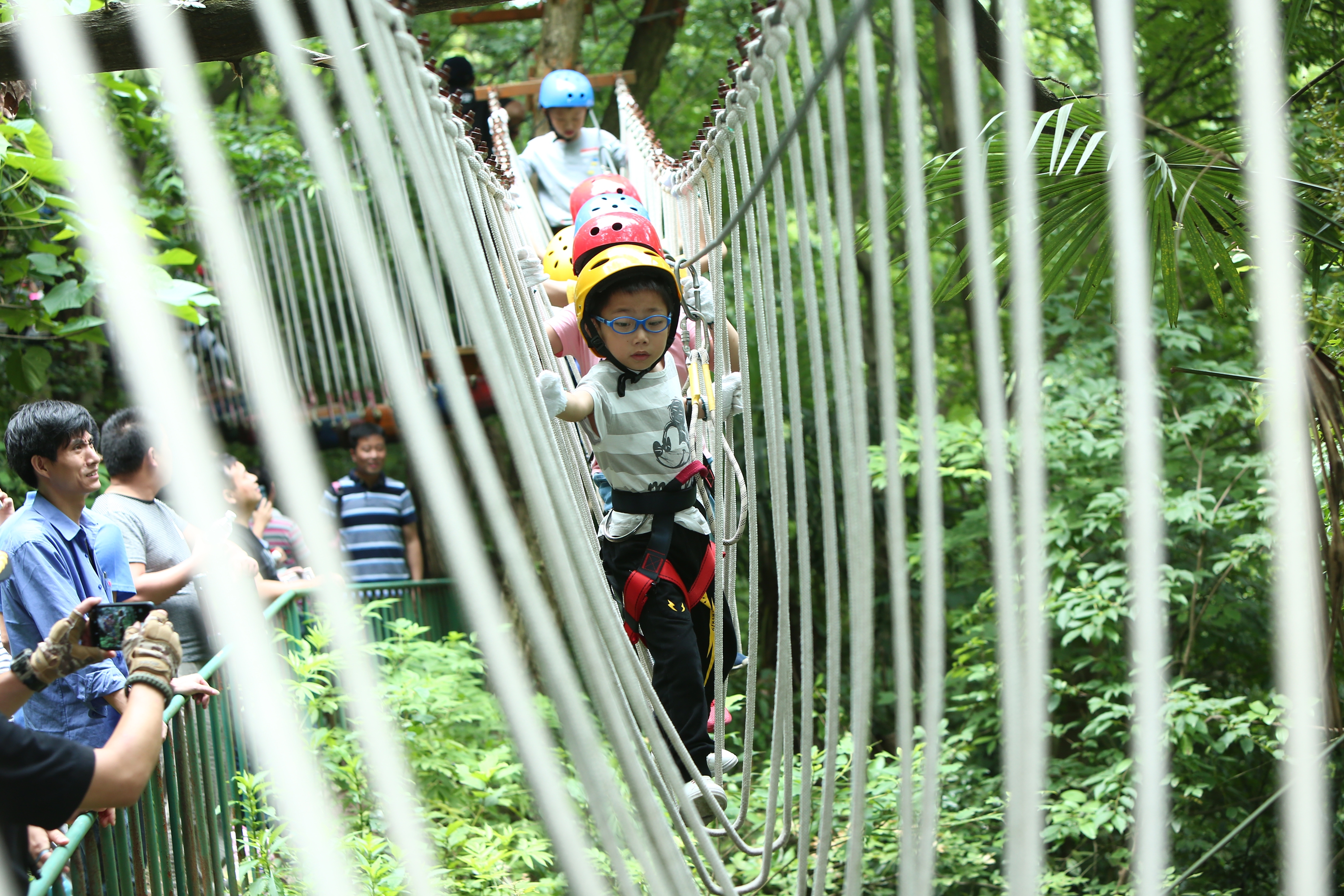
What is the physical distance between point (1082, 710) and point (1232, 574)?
943mm

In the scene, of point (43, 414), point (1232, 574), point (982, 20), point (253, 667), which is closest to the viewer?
point (253, 667)

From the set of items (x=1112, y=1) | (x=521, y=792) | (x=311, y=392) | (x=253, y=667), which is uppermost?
(x=311, y=392)

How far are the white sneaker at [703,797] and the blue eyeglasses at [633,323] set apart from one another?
0.85 meters

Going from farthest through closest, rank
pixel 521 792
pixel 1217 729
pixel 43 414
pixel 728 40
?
pixel 728 40
pixel 1217 729
pixel 521 792
pixel 43 414

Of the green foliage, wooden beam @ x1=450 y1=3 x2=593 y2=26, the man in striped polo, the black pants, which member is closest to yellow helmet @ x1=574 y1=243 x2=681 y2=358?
the black pants

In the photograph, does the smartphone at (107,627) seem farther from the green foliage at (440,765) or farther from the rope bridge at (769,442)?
the green foliage at (440,765)

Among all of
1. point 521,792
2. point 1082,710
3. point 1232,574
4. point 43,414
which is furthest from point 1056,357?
point 43,414

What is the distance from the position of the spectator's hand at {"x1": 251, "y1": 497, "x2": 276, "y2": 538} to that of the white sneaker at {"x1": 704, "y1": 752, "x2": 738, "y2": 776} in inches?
70.1

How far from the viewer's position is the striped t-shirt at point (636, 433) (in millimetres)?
2244

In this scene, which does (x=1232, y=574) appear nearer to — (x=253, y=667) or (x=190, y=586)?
(x=190, y=586)

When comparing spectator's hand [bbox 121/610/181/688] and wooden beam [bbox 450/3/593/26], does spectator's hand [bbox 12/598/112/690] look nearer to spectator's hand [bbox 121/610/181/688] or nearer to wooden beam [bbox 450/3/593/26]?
spectator's hand [bbox 121/610/181/688]

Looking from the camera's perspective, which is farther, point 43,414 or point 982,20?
point 43,414

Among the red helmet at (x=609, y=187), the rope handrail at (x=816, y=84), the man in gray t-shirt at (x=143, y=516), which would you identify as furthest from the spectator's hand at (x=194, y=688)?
the rope handrail at (x=816, y=84)

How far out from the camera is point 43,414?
2254 mm
